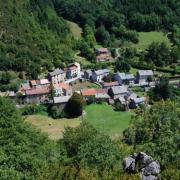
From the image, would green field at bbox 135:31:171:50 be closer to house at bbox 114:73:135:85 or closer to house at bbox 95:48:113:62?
house at bbox 95:48:113:62

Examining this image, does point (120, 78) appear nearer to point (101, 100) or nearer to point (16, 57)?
point (101, 100)

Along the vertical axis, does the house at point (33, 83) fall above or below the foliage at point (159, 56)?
below

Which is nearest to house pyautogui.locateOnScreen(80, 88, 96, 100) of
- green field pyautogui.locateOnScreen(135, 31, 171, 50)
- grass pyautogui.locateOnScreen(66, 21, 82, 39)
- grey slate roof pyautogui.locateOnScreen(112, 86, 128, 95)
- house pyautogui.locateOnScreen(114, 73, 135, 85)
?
grey slate roof pyautogui.locateOnScreen(112, 86, 128, 95)

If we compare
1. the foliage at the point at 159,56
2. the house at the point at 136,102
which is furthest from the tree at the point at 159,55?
the house at the point at 136,102

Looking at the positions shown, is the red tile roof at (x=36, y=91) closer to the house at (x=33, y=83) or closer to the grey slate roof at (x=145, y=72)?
the house at (x=33, y=83)

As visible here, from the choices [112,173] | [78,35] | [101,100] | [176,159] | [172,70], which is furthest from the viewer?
[78,35]

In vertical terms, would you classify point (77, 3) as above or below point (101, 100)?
above

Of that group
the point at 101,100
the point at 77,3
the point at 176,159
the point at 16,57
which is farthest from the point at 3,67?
the point at 176,159
